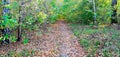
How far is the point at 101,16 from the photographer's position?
2330 cm

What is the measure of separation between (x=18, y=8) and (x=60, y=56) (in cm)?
389

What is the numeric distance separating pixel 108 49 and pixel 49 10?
13744mm

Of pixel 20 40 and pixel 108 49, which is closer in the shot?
pixel 108 49

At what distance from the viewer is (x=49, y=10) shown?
23.0 metres

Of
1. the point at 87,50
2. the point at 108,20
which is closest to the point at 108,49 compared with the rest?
the point at 87,50

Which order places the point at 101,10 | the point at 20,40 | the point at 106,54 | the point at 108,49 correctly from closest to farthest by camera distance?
1. the point at 106,54
2. the point at 108,49
3. the point at 20,40
4. the point at 101,10

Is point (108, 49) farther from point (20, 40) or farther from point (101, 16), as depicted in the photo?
point (101, 16)

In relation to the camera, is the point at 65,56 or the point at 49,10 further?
the point at 49,10

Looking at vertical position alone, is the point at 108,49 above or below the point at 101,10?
below

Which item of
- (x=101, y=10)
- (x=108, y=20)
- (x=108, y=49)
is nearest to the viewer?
(x=108, y=49)

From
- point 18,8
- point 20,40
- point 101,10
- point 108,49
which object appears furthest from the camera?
point 101,10

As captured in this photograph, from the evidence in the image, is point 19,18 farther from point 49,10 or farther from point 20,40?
point 49,10

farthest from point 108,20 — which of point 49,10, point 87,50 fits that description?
point 87,50

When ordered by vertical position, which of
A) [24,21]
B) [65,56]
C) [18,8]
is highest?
[18,8]
